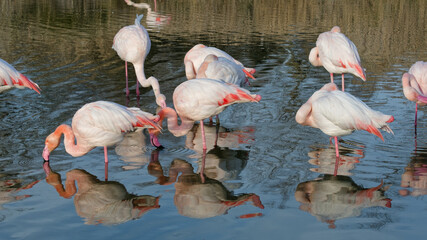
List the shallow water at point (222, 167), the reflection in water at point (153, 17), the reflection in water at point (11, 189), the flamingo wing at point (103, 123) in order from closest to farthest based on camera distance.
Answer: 1. the shallow water at point (222, 167)
2. the reflection in water at point (11, 189)
3. the flamingo wing at point (103, 123)
4. the reflection in water at point (153, 17)

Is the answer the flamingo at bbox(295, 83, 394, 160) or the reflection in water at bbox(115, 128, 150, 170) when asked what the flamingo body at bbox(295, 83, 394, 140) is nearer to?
the flamingo at bbox(295, 83, 394, 160)

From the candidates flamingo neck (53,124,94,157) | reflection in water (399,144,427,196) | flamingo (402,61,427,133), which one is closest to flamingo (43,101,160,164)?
flamingo neck (53,124,94,157)

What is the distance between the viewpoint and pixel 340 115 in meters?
4.91

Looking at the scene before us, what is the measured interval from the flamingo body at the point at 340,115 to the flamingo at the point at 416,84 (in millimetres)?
1160

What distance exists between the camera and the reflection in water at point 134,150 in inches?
207

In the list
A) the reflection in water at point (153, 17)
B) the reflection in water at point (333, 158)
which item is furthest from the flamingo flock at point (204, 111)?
the reflection in water at point (153, 17)

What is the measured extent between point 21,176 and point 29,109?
7.35ft

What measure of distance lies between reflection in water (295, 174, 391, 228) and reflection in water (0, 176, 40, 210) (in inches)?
88.8

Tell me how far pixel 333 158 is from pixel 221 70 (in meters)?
1.78

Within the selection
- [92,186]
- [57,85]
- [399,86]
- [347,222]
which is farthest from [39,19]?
[347,222]

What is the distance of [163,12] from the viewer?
17766 mm

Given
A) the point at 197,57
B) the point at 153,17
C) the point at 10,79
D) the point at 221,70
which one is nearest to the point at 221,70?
the point at 221,70

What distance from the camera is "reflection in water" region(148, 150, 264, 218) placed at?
4184mm

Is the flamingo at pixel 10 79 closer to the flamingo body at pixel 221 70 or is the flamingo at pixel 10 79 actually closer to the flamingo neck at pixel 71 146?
the flamingo neck at pixel 71 146
